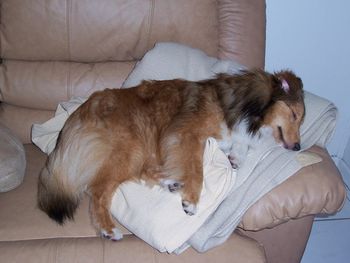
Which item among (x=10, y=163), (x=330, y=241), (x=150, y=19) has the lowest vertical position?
(x=330, y=241)

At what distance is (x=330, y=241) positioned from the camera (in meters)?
2.72

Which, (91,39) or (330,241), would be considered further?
(330,241)

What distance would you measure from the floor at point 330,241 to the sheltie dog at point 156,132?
103 centimetres

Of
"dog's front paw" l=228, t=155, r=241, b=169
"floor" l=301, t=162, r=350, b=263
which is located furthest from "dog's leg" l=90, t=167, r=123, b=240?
"floor" l=301, t=162, r=350, b=263

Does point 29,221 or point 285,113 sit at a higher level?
point 285,113

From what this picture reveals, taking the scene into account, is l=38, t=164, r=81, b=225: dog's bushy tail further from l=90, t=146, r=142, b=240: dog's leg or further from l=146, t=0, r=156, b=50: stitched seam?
l=146, t=0, r=156, b=50: stitched seam

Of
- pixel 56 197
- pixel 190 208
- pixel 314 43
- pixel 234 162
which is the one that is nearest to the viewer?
pixel 190 208

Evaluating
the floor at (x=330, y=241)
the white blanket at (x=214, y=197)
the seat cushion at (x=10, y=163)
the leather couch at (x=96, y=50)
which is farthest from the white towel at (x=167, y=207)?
the floor at (x=330, y=241)

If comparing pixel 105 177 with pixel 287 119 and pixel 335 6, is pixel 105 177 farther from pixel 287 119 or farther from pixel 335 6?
pixel 335 6

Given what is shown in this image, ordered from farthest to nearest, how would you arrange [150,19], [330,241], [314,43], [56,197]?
[314,43] < [330,241] < [150,19] < [56,197]

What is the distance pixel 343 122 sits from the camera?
3273mm

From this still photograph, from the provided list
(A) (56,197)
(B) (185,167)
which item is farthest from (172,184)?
(A) (56,197)

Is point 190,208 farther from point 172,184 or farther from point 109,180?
point 109,180

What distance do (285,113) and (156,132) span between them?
668 mm
